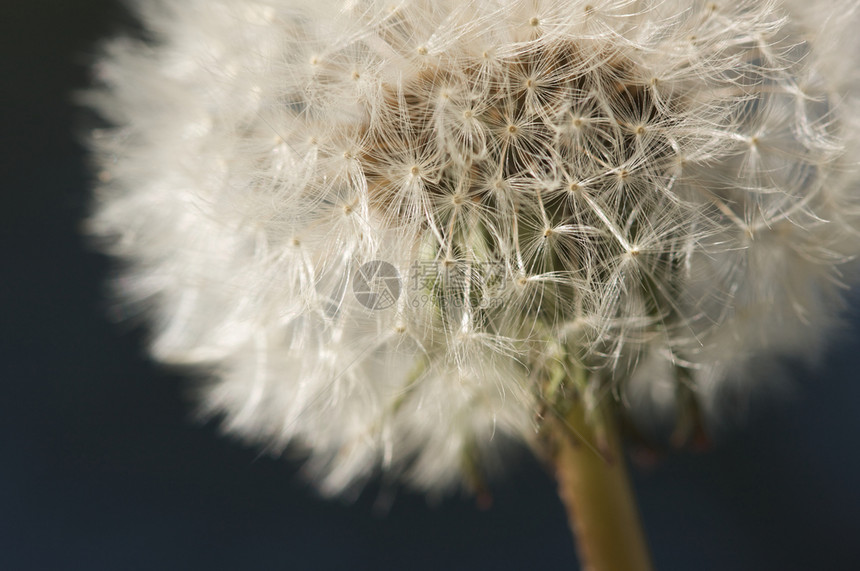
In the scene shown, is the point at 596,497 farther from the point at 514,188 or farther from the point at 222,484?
the point at 222,484

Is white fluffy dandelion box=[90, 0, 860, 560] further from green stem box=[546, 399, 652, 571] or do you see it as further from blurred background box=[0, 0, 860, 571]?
blurred background box=[0, 0, 860, 571]

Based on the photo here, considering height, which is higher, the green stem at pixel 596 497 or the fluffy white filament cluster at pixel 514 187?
the fluffy white filament cluster at pixel 514 187

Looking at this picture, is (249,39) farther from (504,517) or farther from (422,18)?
(504,517)

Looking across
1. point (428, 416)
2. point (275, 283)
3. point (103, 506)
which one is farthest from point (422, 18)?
point (103, 506)

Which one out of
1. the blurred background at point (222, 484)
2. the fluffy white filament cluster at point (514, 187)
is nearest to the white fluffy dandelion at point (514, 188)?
the fluffy white filament cluster at point (514, 187)

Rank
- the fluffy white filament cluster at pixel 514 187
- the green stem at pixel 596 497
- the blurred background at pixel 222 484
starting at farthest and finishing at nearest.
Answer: the blurred background at pixel 222 484 < the green stem at pixel 596 497 < the fluffy white filament cluster at pixel 514 187

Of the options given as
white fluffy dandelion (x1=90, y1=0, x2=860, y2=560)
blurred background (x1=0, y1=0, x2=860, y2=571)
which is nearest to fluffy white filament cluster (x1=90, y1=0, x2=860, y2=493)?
white fluffy dandelion (x1=90, y1=0, x2=860, y2=560)

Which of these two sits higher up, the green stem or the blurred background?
the blurred background

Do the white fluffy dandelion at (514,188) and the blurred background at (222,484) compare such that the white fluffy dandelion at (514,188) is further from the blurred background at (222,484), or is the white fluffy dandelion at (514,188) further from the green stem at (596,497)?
the blurred background at (222,484)
